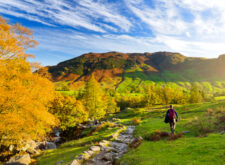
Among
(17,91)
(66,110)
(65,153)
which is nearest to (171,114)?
(65,153)

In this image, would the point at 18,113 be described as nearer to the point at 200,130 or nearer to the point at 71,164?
the point at 71,164

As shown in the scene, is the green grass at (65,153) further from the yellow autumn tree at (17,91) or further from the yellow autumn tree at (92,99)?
the yellow autumn tree at (92,99)

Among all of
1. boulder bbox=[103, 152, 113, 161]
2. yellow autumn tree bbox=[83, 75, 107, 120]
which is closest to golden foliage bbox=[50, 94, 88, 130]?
yellow autumn tree bbox=[83, 75, 107, 120]

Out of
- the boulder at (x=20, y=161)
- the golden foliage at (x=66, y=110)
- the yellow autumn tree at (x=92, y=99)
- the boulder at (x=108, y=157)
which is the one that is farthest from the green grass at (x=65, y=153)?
the yellow autumn tree at (x=92, y=99)

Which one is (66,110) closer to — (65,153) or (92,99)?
(92,99)

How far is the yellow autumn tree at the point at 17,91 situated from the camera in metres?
17.6

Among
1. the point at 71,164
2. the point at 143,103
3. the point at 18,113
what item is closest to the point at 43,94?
the point at 18,113

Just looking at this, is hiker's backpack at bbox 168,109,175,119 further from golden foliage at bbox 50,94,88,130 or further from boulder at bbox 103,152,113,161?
golden foliage at bbox 50,94,88,130

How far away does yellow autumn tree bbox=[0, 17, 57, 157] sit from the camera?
17594 millimetres

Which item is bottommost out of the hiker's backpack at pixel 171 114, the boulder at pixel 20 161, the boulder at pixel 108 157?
the boulder at pixel 20 161

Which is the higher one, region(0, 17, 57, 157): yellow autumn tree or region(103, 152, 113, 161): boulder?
region(0, 17, 57, 157): yellow autumn tree

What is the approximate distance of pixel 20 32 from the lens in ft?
67.5

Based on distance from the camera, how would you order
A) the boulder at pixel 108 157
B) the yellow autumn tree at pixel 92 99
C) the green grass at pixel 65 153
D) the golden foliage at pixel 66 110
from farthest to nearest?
the yellow autumn tree at pixel 92 99 → the golden foliage at pixel 66 110 → the green grass at pixel 65 153 → the boulder at pixel 108 157

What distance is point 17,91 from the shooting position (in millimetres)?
17875
